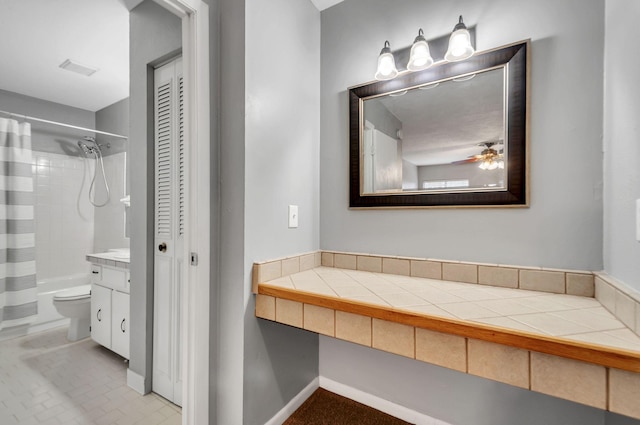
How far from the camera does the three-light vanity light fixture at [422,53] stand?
1.24 metres

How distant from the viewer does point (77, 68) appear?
2447 millimetres

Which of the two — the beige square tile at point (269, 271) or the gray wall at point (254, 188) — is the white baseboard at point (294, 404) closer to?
the gray wall at point (254, 188)

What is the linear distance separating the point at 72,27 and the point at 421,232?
2.73m

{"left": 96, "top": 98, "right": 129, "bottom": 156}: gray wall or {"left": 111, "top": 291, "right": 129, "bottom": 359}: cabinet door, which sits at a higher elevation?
{"left": 96, "top": 98, "right": 129, "bottom": 156}: gray wall

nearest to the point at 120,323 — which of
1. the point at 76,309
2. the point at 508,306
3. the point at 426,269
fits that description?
the point at 76,309

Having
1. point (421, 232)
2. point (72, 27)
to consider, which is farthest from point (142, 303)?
point (72, 27)

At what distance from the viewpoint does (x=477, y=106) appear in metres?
1.30

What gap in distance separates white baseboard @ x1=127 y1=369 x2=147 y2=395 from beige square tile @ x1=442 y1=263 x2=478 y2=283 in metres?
1.93

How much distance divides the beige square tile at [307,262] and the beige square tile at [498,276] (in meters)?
0.87

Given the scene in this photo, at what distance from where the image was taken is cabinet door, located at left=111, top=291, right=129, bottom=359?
1.97m

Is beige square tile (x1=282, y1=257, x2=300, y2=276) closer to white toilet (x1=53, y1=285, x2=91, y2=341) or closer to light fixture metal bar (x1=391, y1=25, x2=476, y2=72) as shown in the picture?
light fixture metal bar (x1=391, y1=25, x2=476, y2=72)

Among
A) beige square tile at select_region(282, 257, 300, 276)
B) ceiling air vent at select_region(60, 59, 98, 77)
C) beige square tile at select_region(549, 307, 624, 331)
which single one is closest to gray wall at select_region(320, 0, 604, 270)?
beige square tile at select_region(549, 307, 624, 331)

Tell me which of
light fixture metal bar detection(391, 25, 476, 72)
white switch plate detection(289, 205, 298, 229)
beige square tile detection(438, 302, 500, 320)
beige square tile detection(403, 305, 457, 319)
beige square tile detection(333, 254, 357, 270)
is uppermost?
light fixture metal bar detection(391, 25, 476, 72)

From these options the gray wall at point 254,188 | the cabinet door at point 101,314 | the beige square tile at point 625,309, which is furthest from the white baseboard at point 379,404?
the cabinet door at point 101,314
